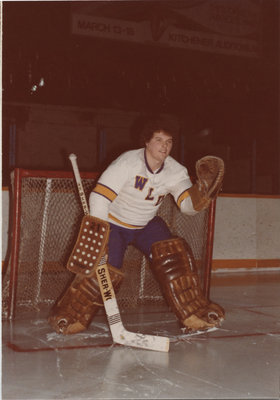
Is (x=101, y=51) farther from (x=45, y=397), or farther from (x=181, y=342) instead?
(x=45, y=397)

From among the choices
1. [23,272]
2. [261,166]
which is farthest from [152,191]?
[261,166]

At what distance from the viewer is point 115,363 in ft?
8.15

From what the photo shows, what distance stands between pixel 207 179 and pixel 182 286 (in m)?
0.64

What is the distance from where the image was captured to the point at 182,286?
3.22 meters

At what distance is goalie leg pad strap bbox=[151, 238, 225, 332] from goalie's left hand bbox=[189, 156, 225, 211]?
292mm

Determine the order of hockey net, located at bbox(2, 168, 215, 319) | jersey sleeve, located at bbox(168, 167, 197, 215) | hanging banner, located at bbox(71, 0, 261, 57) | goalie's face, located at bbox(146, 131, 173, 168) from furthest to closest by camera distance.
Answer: hanging banner, located at bbox(71, 0, 261, 57) < hockey net, located at bbox(2, 168, 215, 319) < jersey sleeve, located at bbox(168, 167, 197, 215) < goalie's face, located at bbox(146, 131, 173, 168)

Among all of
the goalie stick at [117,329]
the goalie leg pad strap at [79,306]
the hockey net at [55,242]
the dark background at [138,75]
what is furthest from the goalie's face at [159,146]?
the dark background at [138,75]

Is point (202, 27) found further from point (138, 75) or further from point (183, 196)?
point (183, 196)

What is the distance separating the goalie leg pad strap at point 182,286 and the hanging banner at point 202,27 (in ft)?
17.4

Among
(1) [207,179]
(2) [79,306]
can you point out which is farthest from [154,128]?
(2) [79,306]

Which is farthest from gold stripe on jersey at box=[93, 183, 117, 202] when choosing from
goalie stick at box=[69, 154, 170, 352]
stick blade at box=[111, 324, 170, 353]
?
stick blade at box=[111, 324, 170, 353]

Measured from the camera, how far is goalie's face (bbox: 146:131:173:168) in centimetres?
322

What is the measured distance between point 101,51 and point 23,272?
6981mm

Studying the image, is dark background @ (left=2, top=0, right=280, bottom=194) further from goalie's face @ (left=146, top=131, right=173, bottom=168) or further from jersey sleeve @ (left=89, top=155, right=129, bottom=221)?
jersey sleeve @ (left=89, top=155, right=129, bottom=221)
